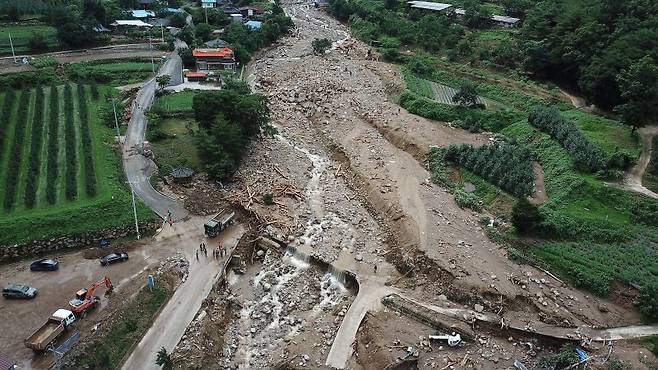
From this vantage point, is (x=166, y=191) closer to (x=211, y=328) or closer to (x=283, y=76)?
(x=211, y=328)

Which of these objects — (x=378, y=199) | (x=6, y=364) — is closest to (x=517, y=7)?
(x=378, y=199)

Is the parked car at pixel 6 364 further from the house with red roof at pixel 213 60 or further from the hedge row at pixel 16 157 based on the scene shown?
the house with red roof at pixel 213 60

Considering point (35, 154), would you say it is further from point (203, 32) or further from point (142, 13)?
point (142, 13)

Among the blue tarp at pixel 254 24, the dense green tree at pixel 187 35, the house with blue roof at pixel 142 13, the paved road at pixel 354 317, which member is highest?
the house with blue roof at pixel 142 13

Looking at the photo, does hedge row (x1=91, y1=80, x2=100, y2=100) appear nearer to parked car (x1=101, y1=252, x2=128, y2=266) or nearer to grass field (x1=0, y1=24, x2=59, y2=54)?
grass field (x1=0, y1=24, x2=59, y2=54)

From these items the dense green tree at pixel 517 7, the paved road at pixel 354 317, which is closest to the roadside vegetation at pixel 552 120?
the dense green tree at pixel 517 7

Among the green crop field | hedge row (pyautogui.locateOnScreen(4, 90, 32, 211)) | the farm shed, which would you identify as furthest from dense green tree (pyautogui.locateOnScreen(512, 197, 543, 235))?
hedge row (pyautogui.locateOnScreen(4, 90, 32, 211))

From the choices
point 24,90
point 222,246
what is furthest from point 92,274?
point 24,90
